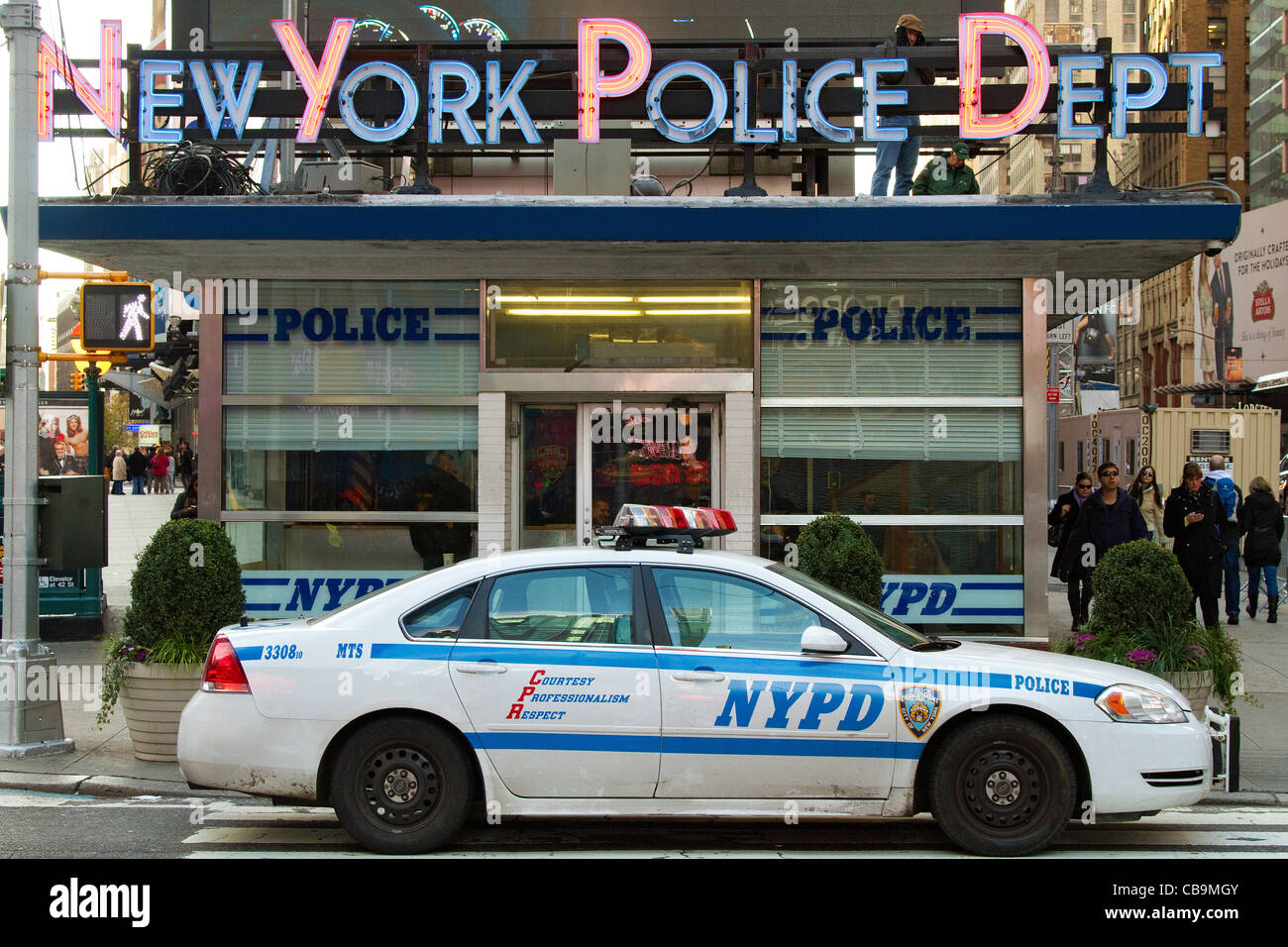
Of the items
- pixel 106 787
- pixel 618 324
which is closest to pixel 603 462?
pixel 618 324

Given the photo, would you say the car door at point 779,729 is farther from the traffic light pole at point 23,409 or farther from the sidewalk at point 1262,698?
the traffic light pole at point 23,409

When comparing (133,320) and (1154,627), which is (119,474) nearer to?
(133,320)

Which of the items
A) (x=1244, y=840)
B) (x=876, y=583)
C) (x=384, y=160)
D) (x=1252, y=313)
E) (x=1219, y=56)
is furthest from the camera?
(x=1252, y=313)

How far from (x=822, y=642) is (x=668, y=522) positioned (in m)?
1.22

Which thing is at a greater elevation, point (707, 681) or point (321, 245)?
point (321, 245)

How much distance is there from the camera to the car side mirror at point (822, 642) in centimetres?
606

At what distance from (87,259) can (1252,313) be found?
2458 inches

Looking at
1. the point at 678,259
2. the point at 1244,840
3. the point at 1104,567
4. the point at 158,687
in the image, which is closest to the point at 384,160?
the point at 678,259

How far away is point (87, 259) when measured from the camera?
11.8 m

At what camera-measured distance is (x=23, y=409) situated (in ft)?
28.5

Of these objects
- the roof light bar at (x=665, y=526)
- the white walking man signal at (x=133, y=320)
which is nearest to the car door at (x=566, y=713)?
the roof light bar at (x=665, y=526)

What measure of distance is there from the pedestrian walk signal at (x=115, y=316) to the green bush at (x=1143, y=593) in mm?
6852

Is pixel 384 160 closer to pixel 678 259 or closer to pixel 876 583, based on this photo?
pixel 678 259

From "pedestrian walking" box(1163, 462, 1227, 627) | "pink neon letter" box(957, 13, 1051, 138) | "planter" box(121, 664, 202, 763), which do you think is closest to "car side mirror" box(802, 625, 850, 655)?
"planter" box(121, 664, 202, 763)
